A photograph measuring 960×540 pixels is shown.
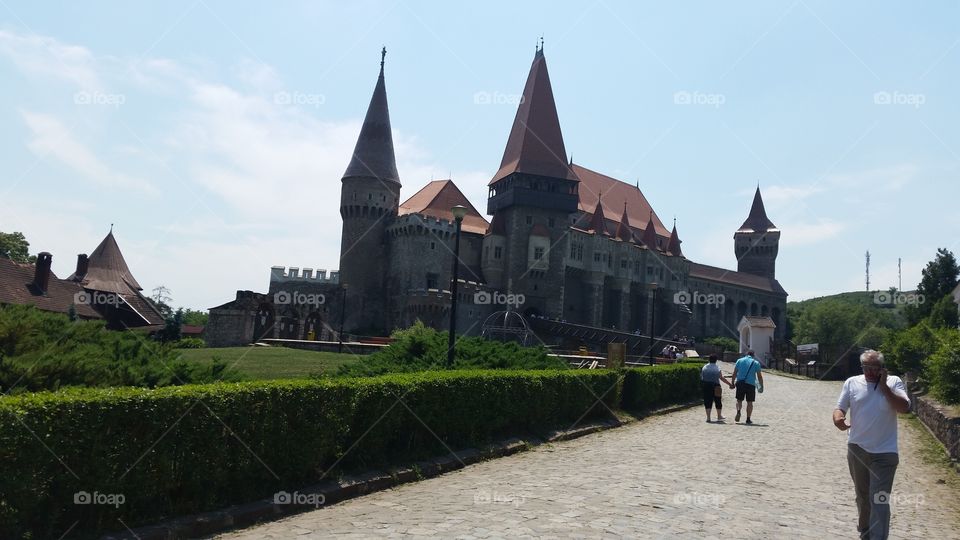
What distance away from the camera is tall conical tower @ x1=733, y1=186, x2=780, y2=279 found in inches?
3767

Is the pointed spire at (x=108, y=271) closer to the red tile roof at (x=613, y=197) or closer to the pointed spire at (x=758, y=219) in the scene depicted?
the red tile roof at (x=613, y=197)

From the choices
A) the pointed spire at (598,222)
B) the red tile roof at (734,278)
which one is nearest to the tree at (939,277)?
the pointed spire at (598,222)

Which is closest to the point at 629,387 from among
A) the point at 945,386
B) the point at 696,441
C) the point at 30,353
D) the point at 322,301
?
the point at 696,441

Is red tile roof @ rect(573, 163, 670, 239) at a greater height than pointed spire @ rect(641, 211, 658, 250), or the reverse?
red tile roof @ rect(573, 163, 670, 239)

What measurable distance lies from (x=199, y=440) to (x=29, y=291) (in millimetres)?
33219

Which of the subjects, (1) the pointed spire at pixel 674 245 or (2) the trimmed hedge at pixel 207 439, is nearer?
(2) the trimmed hedge at pixel 207 439

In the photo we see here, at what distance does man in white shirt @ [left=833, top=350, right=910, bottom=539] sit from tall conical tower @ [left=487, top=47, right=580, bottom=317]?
50.4 m

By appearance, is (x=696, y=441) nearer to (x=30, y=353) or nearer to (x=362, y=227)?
(x=30, y=353)

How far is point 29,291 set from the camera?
3444 centimetres

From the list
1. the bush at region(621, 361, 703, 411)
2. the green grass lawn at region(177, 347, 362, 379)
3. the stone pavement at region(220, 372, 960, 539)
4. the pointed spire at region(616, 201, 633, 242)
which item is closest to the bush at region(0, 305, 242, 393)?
the stone pavement at region(220, 372, 960, 539)

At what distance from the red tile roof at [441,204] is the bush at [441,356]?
139 feet

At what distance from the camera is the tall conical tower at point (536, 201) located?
5797cm

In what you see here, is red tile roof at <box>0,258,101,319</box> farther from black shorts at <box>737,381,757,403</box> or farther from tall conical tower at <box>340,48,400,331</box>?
black shorts at <box>737,381,757,403</box>

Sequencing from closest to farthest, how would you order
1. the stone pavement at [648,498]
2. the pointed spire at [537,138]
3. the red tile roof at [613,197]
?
the stone pavement at [648,498], the pointed spire at [537,138], the red tile roof at [613,197]
